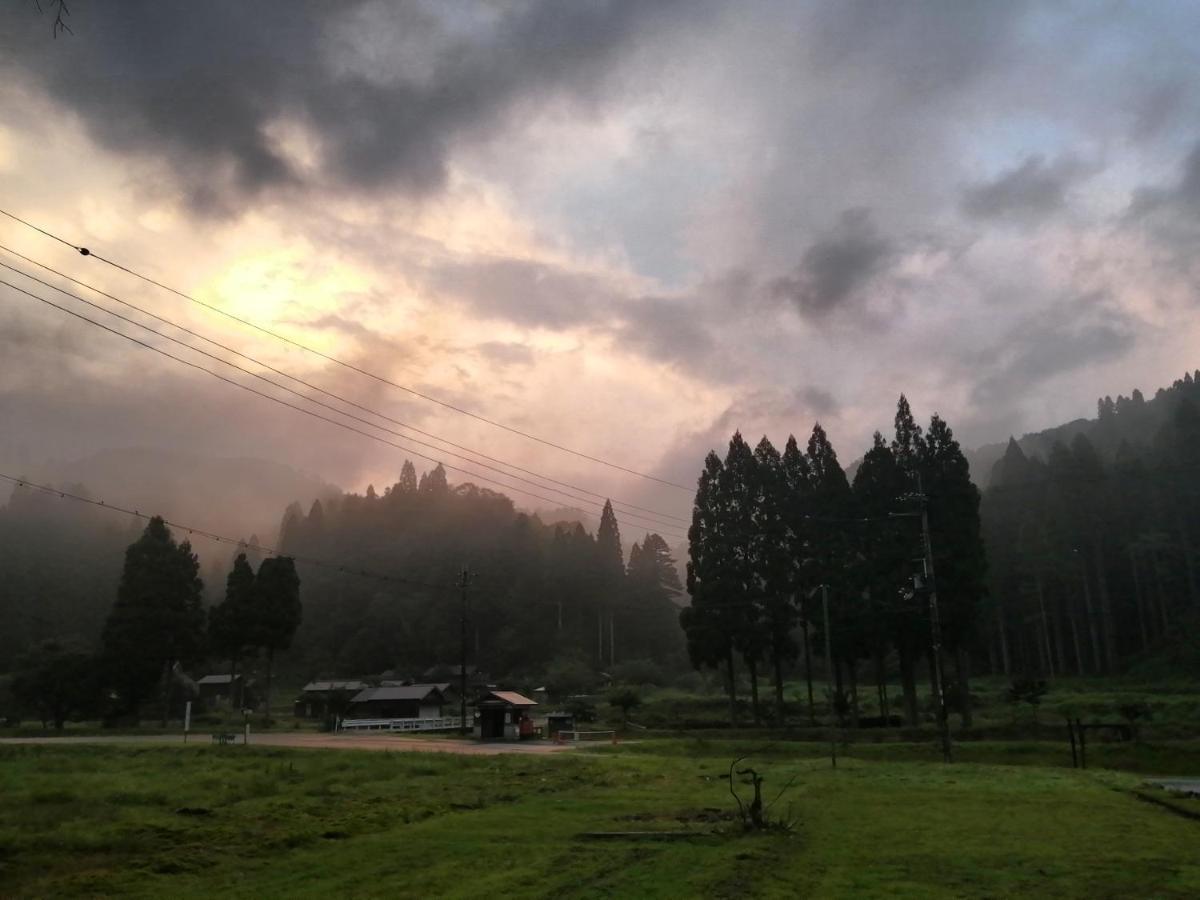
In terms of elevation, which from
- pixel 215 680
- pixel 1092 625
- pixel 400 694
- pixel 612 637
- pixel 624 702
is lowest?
pixel 624 702

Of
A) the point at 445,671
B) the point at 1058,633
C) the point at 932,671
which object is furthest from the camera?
the point at 445,671

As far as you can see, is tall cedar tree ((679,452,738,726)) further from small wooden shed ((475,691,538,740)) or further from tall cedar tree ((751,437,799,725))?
small wooden shed ((475,691,538,740))

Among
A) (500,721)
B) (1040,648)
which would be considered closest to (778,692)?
(500,721)

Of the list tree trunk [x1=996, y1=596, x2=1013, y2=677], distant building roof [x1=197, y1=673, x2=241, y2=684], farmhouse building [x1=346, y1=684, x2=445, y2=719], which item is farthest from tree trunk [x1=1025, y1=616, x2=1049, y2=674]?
distant building roof [x1=197, y1=673, x2=241, y2=684]

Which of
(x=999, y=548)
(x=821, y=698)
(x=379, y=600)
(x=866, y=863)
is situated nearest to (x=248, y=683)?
(x=379, y=600)

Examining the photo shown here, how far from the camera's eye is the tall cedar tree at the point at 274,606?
58.7 meters

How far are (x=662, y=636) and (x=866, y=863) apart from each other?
3376 inches

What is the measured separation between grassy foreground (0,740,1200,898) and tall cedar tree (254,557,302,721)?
34938 millimetres

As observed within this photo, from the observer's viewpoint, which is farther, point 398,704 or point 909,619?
point 398,704

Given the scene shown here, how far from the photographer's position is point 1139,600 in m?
67.4

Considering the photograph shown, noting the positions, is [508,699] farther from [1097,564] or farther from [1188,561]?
[1188,561]

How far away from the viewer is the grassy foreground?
10.7m

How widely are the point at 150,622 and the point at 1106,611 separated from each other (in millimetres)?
72745

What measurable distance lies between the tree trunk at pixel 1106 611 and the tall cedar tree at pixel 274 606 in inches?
2527
